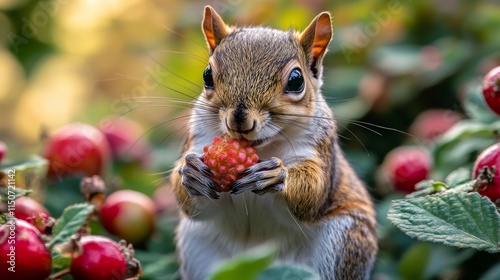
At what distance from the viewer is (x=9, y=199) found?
1.35 meters

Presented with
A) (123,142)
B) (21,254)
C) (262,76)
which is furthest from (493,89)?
(123,142)

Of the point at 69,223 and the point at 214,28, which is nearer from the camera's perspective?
the point at 69,223

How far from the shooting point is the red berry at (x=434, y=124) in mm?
2260

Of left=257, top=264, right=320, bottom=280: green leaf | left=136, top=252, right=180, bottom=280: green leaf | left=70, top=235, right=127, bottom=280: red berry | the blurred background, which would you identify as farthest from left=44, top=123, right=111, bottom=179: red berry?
left=257, top=264, right=320, bottom=280: green leaf

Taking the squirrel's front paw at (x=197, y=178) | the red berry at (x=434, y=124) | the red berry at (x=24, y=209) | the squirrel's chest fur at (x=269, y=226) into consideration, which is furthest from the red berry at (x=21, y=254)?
the red berry at (x=434, y=124)

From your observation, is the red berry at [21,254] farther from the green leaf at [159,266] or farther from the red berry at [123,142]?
the red berry at [123,142]

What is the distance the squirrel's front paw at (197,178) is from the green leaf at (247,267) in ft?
1.73

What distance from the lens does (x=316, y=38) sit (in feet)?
5.27

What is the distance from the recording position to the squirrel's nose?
54.8 inches

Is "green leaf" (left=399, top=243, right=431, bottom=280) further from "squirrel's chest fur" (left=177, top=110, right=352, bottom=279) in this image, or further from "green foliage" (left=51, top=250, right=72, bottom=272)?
"green foliage" (left=51, top=250, right=72, bottom=272)

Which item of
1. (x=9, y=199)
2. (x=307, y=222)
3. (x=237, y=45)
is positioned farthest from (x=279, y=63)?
(x=9, y=199)

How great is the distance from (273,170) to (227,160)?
97mm

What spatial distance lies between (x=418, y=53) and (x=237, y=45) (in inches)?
56.2

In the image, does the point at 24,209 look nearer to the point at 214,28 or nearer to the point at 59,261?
the point at 59,261
